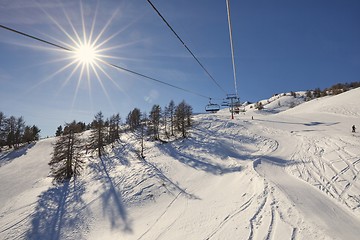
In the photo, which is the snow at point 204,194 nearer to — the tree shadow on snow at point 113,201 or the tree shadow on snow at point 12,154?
the tree shadow on snow at point 113,201

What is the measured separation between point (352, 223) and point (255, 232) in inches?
195

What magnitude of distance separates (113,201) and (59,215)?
18.6 ft

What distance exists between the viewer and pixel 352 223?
1012cm

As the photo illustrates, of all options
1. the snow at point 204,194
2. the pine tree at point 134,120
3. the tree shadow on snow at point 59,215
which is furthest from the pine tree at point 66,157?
the pine tree at point 134,120

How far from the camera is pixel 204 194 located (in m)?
19.2

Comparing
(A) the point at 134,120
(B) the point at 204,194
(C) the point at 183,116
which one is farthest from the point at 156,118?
(B) the point at 204,194

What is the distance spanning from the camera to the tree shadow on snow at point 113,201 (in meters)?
17.9

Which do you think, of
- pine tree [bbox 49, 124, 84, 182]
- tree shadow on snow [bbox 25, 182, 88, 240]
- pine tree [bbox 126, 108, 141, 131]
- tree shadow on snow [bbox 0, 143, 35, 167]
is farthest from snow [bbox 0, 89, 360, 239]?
pine tree [bbox 126, 108, 141, 131]

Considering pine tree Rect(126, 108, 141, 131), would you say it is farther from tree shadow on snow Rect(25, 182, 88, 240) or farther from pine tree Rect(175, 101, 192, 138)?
tree shadow on snow Rect(25, 182, 88, 240)

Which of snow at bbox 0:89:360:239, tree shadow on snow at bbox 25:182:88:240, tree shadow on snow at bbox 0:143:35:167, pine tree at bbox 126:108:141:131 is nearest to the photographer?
snow at bbox 0:89:360:239

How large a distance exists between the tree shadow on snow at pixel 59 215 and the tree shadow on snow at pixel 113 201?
7.49ft

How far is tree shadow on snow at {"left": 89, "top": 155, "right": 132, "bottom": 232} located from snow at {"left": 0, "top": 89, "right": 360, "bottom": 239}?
0.12 m

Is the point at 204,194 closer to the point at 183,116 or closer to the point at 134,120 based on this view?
the point at 183,116

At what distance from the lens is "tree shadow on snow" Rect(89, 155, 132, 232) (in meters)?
17.9
